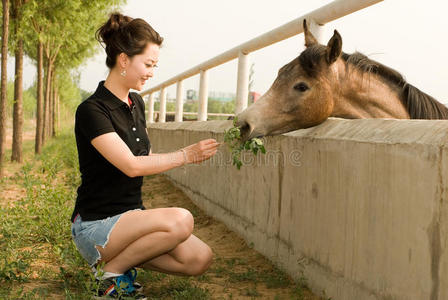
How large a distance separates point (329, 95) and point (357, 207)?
1.21 meters

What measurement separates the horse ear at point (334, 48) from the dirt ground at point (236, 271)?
1.71 metres

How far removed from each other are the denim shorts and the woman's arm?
36 cm

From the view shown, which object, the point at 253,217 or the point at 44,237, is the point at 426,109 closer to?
the point at 253,217

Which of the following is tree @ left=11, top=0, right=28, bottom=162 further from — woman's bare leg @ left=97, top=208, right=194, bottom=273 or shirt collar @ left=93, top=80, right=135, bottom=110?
A: woman's bare leg @ left=97, top=208, right=194, bottom=273

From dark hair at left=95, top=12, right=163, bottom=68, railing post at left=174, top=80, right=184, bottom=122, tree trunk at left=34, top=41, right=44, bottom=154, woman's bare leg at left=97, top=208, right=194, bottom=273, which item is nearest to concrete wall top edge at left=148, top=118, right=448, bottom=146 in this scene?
woman's bare leg at left=97, top=208, right=194, bottom=273

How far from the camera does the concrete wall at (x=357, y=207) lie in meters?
2.05

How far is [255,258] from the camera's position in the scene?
4047 millimetres

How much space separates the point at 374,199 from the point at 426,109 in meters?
1.63

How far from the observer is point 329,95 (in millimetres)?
3562

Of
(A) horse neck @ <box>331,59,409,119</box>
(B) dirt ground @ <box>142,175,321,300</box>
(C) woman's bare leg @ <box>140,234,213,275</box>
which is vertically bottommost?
(B) dirt ground @ <box>142,175,321,300</box>

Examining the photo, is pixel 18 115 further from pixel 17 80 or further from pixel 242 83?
pixel 242 83

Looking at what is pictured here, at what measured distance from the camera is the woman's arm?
2838 mm

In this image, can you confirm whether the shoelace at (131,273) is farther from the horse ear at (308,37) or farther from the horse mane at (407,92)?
the horse mane at (407,92)

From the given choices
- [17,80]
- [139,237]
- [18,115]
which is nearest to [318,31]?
[139,237]
